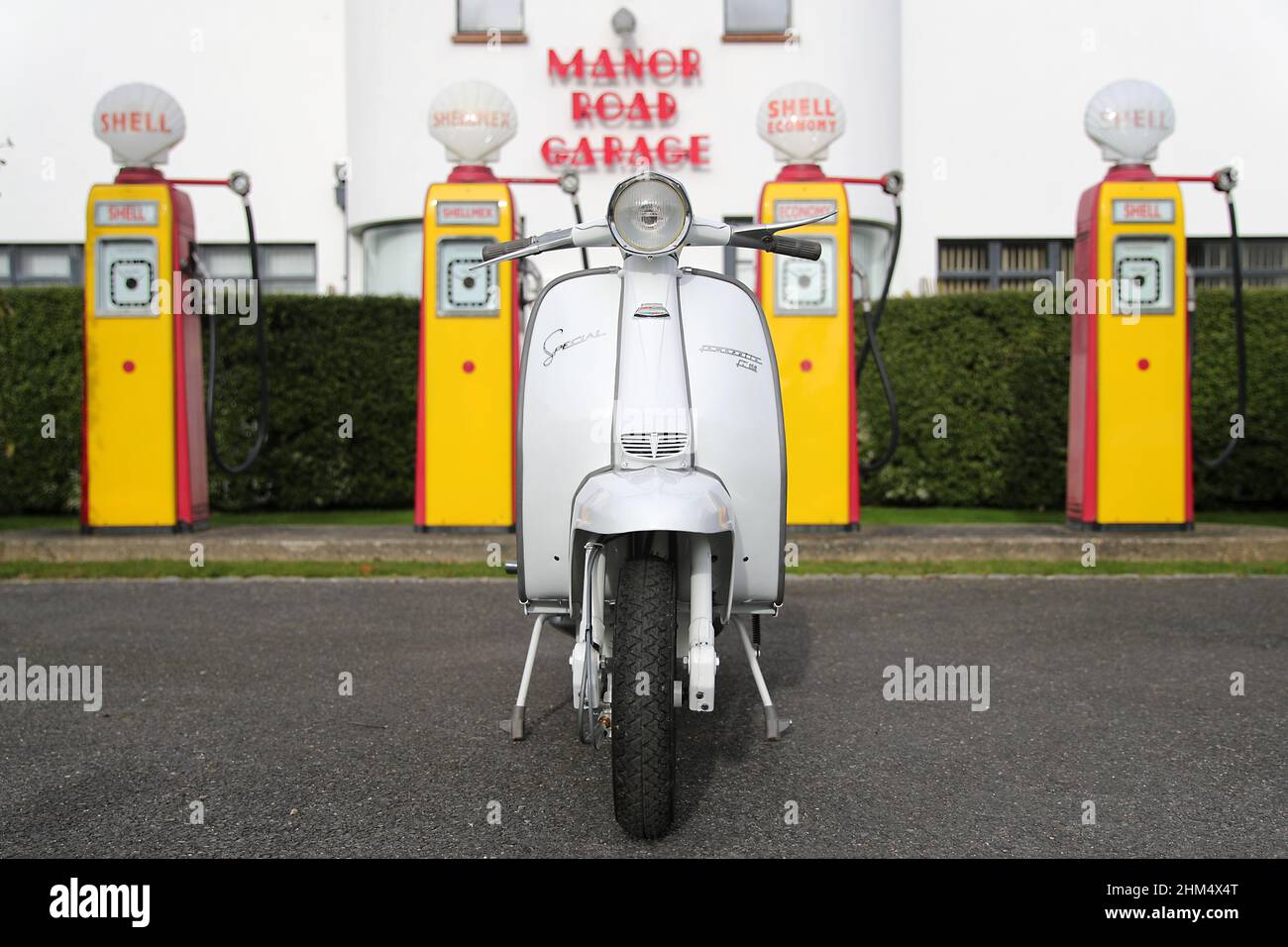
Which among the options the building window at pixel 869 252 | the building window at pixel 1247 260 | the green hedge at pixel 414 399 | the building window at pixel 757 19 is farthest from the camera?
the building window at pixel 1247 260

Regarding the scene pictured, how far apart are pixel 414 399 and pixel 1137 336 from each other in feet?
18.4

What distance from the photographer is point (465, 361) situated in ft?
27.7

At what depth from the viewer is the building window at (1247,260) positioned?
16.1 m

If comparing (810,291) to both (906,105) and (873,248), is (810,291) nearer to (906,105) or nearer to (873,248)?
(873,248)

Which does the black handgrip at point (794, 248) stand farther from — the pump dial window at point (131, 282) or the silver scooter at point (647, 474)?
the pump dial window at point (131, 282)

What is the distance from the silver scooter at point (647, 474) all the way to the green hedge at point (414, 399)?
275 inches

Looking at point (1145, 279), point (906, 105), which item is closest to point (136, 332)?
point (1145, 279)

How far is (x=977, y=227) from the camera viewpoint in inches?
612

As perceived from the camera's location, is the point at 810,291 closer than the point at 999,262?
Yes

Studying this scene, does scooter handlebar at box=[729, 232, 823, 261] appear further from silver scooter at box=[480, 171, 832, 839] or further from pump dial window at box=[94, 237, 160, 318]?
pump dial window at box=[94, 237, 160, 318]

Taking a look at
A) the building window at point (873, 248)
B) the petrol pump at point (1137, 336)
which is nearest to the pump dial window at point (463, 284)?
the petrol pump at point (1137, 336)

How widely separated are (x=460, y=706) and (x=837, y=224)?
16.2 feet

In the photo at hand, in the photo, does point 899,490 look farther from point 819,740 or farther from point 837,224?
point 819,740

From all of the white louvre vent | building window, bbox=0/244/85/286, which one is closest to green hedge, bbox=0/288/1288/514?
building window, bbox=0/244/85/286
